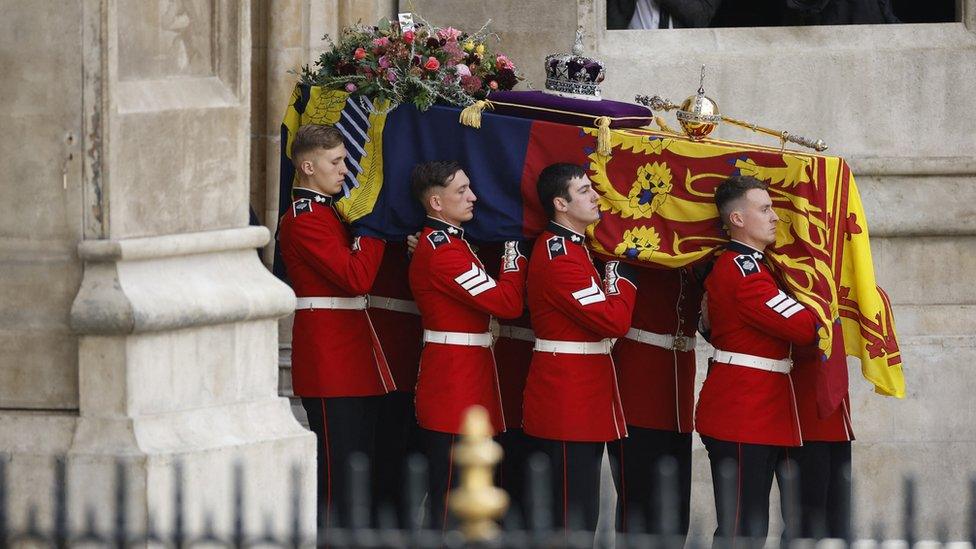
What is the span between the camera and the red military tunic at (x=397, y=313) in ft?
24.2

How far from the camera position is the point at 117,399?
18.5 feet

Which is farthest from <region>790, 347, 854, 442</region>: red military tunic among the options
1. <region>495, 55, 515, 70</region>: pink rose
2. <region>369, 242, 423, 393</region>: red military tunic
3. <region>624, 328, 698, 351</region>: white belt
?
<region>495, 55, 515, 70</region>: pink rose

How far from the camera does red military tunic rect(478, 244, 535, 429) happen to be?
7342 millimetres

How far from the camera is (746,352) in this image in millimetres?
6766

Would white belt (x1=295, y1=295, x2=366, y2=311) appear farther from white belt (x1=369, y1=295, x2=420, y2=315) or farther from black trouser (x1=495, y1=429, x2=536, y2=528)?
black trouser (x1=495, y1=429, x2=536, y2=528)

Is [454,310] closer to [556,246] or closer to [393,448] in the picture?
[556,246]

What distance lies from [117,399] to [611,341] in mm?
2115

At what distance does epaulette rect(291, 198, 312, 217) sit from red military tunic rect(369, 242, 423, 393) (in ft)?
1.40

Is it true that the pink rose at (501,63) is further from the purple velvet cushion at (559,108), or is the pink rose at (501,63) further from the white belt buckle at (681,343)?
the white belt buckle at (681,343)

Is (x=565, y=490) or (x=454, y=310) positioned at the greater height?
(x=454, y=310)

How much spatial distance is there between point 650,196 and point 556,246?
15.3 inches

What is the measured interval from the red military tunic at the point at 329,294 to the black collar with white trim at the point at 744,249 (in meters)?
1.29

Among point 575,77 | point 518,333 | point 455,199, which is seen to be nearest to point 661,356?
point 518,333

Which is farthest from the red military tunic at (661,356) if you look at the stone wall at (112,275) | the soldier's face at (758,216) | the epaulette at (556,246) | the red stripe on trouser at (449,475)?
the stone wall at (112,275)
